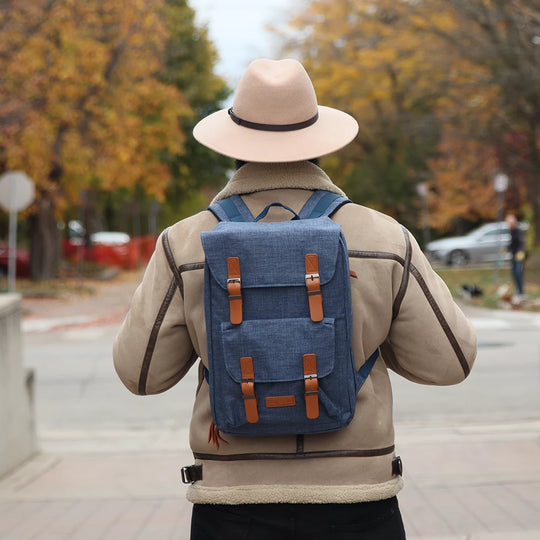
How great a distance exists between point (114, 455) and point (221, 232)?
4.51m

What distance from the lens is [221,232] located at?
1.78 meters

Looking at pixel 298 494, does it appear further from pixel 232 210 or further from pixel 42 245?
pixel 42 245

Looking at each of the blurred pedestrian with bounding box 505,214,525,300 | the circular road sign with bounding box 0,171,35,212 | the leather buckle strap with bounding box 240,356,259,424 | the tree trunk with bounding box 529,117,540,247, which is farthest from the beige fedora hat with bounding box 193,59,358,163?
the tree trunk with bounding box 529,117,540,247

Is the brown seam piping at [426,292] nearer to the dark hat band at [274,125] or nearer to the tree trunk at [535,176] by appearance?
the dark hat band at [274,125]

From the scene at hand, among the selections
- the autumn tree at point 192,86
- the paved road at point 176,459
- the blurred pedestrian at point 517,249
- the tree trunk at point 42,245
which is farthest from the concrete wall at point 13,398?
the autumn tree at point 192,86

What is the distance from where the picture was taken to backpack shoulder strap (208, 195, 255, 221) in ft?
6.37

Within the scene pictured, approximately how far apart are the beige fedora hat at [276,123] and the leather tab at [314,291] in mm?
296

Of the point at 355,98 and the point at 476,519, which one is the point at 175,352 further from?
the point at 355,98

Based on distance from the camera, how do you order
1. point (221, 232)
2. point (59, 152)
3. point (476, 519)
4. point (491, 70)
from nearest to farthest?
point (221, 232) → point (476, 519) → point (59, 152) → point (491, 70)

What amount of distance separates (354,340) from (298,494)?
14.7 inches

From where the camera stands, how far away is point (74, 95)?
22.4m

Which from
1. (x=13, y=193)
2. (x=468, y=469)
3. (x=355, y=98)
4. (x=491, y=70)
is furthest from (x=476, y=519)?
(x=355, y=98)

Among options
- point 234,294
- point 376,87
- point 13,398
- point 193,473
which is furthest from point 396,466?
point 376,87

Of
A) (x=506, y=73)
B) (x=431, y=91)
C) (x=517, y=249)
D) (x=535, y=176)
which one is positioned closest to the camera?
(x=517, y=249)
